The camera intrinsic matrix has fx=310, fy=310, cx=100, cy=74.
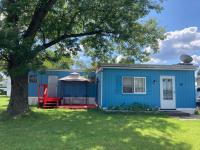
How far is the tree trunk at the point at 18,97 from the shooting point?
15062 millimetres

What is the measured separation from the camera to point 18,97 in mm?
15250

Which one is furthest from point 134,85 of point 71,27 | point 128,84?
point 71,27


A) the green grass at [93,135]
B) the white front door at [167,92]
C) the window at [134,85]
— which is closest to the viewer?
the green grass at [93,135]

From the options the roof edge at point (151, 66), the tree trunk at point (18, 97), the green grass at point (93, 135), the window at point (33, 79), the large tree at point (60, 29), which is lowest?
the green grass at point (93, 135)

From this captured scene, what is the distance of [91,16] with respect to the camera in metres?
16.2

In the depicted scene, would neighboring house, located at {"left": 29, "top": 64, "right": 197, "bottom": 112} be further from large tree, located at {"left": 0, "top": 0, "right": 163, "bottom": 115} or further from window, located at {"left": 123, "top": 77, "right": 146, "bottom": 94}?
large tree, located at {"left": 0, "top": 0, "right": 163, "bottom": 115}

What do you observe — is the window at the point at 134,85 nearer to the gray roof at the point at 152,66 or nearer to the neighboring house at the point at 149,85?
the neighboring house at the point at 149,85

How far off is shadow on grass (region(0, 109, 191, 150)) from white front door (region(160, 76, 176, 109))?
6166 mm

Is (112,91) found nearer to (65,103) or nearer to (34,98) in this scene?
(65,103)

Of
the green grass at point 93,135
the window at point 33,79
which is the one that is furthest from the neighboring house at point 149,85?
the window at point 33,79

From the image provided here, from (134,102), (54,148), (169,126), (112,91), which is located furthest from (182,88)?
(54,148)

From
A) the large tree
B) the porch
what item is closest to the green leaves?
the large tree

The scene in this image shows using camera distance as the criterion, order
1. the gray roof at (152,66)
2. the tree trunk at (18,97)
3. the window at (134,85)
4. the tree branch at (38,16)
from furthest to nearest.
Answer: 1. the window at (134,85)
2. the gray roof at (152,66)
3. the tree branch at (38,16)
4. the tree trunk at (18,97)

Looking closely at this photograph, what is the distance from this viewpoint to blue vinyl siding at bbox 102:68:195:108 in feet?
62.3
